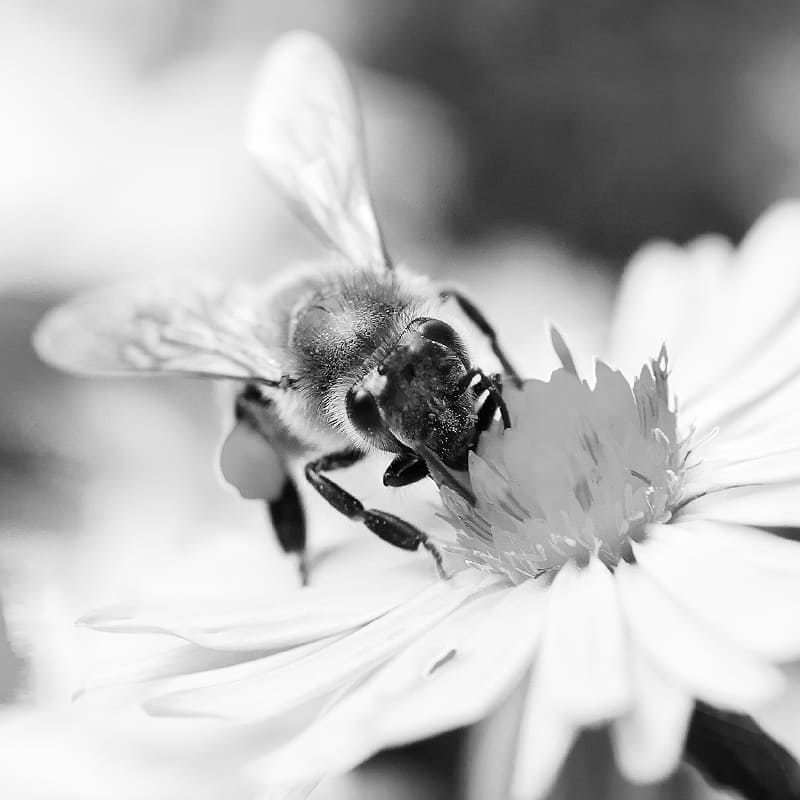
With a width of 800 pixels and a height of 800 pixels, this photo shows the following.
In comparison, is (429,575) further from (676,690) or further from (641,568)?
(676,690)

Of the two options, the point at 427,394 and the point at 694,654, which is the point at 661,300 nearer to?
the point at 427,394

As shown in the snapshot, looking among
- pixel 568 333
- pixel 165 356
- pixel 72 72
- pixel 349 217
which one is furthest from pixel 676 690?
pixel 72 72

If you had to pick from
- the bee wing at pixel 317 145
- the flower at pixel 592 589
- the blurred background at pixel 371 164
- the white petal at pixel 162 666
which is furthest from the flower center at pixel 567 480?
the blurred background at pixel 371 164

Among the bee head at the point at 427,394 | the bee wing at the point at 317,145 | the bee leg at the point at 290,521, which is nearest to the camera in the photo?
the bee head at the point at 427,394

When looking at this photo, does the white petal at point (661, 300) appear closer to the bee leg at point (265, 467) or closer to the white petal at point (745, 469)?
the white petal at point (745, 469)

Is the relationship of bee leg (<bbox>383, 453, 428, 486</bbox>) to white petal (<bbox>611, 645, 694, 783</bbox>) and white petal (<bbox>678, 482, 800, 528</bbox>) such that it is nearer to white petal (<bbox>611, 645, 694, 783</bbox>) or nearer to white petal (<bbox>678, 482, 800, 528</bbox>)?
white petal (<bbox>678, 482, 800, 528</bbox>)
